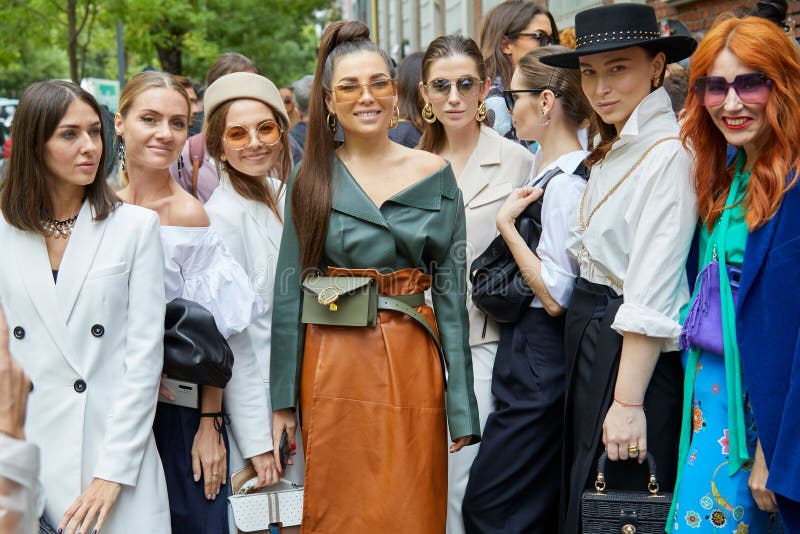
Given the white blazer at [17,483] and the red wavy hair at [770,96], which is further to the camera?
the red wavy hair at [770,96]

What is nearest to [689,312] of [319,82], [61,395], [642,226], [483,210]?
[642,226]

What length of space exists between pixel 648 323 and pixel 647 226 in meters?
0.32

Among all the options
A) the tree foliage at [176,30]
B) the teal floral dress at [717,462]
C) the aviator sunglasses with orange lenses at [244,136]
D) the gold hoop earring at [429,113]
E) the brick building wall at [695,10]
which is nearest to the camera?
the teal floral dress at [717,462]

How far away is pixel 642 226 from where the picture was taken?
119 inches

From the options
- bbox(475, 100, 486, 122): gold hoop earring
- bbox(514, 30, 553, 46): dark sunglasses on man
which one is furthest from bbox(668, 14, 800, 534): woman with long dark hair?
bbox(514, 30, 553, 46): dark sunglasses on man

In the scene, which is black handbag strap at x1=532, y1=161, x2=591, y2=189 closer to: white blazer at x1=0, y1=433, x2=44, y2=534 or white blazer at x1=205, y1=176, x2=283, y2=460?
white blazer at x1=205, y1=176, x2=283, y2=460

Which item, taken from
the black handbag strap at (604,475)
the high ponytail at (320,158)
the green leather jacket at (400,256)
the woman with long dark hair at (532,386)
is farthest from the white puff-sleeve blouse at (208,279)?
the black handbag strap at (604,475)

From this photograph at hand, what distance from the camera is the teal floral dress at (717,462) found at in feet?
9.06

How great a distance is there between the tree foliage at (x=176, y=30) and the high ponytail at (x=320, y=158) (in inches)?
464

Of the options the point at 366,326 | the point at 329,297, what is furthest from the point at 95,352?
the point at 366,326

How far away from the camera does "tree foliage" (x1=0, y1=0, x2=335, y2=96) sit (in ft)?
54.0

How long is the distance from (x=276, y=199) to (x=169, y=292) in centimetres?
72

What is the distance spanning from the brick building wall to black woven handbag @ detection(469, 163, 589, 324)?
15.2 ft

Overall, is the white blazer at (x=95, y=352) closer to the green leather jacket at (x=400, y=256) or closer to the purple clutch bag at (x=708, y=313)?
the green leather jacket at (x=400, y=256)
